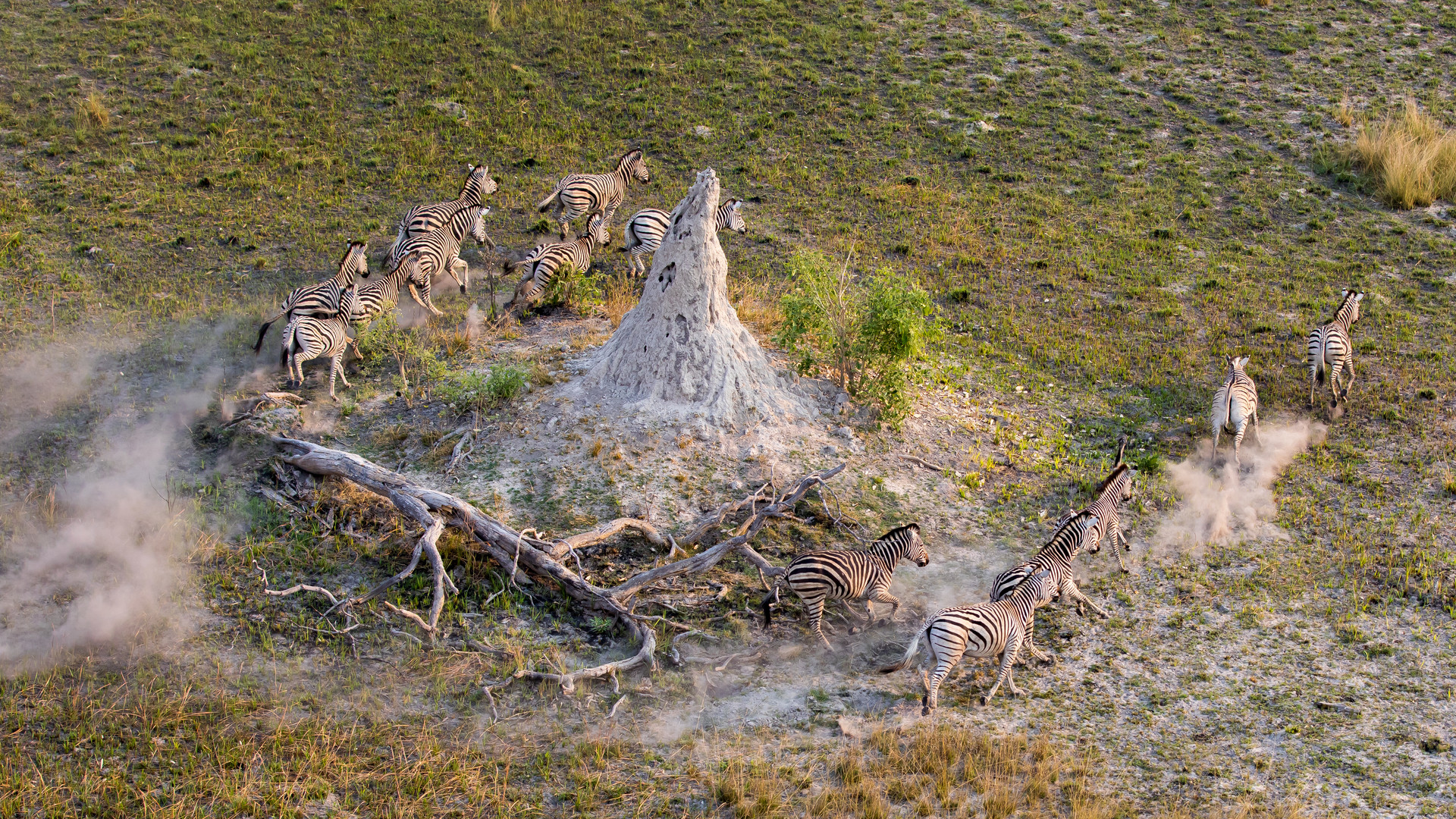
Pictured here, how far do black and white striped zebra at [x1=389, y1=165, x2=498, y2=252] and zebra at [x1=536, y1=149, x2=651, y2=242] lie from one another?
1.07m

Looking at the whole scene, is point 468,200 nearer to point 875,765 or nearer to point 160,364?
point 160,364

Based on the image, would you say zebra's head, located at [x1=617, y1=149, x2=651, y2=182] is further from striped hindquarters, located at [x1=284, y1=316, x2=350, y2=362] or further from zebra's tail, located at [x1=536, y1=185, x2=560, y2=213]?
striped hindquarters, located at [x1=284, y1=316, x2=350, y2=362]

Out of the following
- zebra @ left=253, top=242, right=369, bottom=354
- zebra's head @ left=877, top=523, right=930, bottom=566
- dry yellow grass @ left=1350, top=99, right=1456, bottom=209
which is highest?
dry yellow grass @ left=1350, top=99, right=1456, bottom=209

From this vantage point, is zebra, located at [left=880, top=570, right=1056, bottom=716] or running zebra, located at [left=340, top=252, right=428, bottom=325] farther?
running zebra, located at [left=340, top=252, right=428, bottom=325]

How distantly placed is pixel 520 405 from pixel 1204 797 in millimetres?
7772

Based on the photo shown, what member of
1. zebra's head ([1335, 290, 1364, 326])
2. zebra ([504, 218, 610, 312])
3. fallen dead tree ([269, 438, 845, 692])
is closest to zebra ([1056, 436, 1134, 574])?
fallen dead tree ([269, 438, 845, 692])

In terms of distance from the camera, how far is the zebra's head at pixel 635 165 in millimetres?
18578

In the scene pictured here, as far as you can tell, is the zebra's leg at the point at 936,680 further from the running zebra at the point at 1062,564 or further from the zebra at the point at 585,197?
the zebra at the point at 585,197

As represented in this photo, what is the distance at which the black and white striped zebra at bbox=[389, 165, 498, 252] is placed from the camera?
1581cm

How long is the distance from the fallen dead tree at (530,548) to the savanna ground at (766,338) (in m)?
0.22

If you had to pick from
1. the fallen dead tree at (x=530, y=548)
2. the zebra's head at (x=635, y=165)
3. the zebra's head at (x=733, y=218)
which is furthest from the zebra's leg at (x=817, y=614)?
the zebra's head at (x=635, y=165)

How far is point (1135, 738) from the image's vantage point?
8.43 m

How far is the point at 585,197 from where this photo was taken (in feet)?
57.0

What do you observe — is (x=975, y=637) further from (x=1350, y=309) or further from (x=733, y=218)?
(x=733, y=218)
